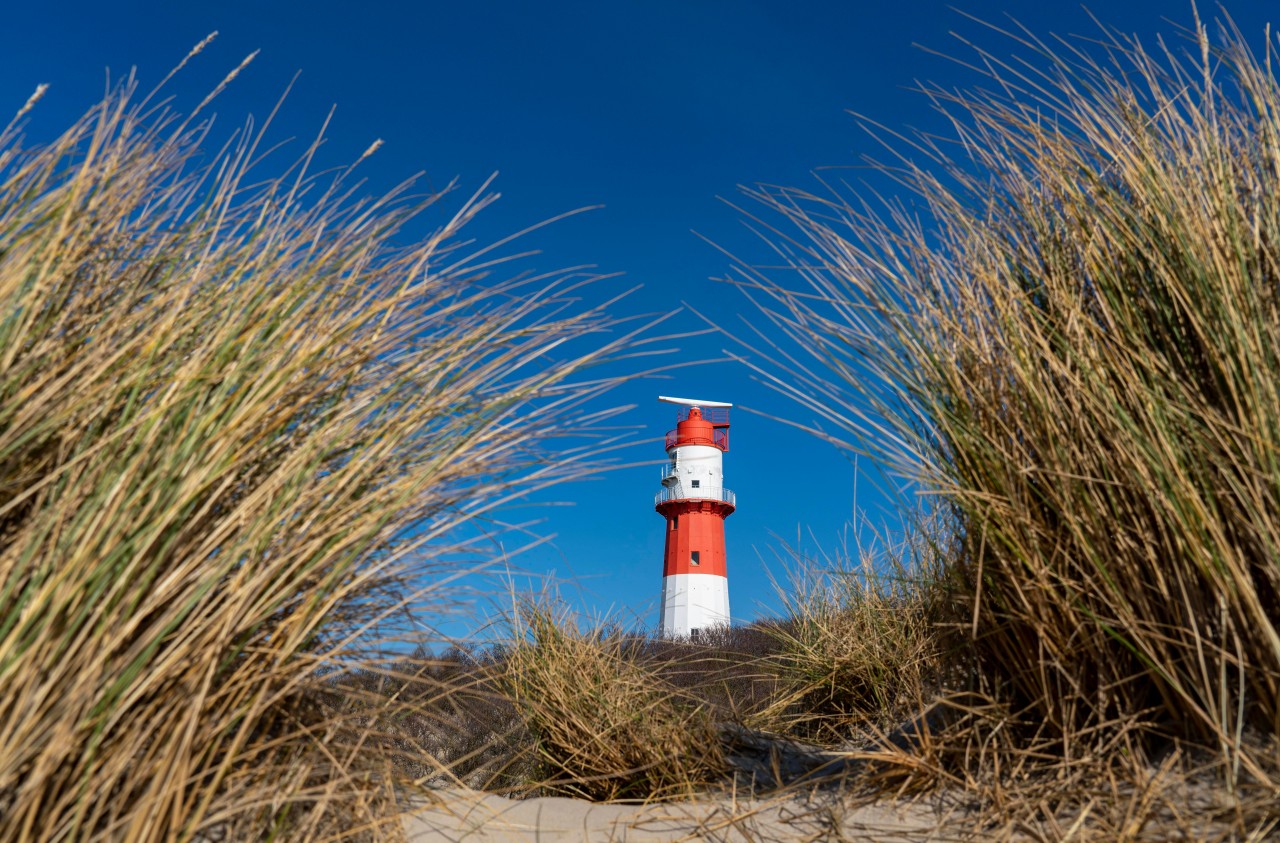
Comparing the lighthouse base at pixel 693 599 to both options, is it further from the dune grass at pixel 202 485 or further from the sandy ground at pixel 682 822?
the dune grass at pixel 202 485

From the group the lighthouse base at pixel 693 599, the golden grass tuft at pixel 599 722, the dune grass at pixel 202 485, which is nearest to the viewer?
the dune grass at pixel 202 485

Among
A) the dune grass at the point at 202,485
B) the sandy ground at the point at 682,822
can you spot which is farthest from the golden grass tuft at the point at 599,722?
the dune grass at the point at 202,485

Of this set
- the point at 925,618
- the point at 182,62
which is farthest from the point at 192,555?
the point at 925,618

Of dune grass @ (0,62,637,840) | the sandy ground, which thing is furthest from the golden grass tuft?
dune grass @ (0,62,637,840)

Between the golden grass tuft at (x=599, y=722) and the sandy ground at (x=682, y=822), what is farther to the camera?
the golden grass tuft at (x=599, y=722)

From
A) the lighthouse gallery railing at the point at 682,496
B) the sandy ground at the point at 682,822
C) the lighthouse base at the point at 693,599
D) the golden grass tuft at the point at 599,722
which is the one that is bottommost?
the sandy ground at the point at 682,822

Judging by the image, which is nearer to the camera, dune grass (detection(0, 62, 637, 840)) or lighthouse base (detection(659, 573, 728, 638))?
dune grass (detection(0, 62, 637, 840))

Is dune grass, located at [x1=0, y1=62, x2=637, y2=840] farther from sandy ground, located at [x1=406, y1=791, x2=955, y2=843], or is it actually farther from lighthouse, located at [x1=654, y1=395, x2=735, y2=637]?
lighthouse, located at [x1=654, y1=395, x2=735, y2=637]

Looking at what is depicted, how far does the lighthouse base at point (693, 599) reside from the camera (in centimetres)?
1906

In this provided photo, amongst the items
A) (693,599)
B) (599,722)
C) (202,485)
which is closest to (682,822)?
(599,722)

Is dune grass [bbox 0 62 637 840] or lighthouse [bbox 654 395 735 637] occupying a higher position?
lighthouse [bbox 654 395 735 637]

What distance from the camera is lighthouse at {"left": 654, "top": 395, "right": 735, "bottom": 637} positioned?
19.4m

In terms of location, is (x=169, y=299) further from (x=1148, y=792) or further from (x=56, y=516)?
(x=1148, y=792)

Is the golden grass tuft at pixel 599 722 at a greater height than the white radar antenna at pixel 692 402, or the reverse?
the white radar antenna at pixel 692 402
